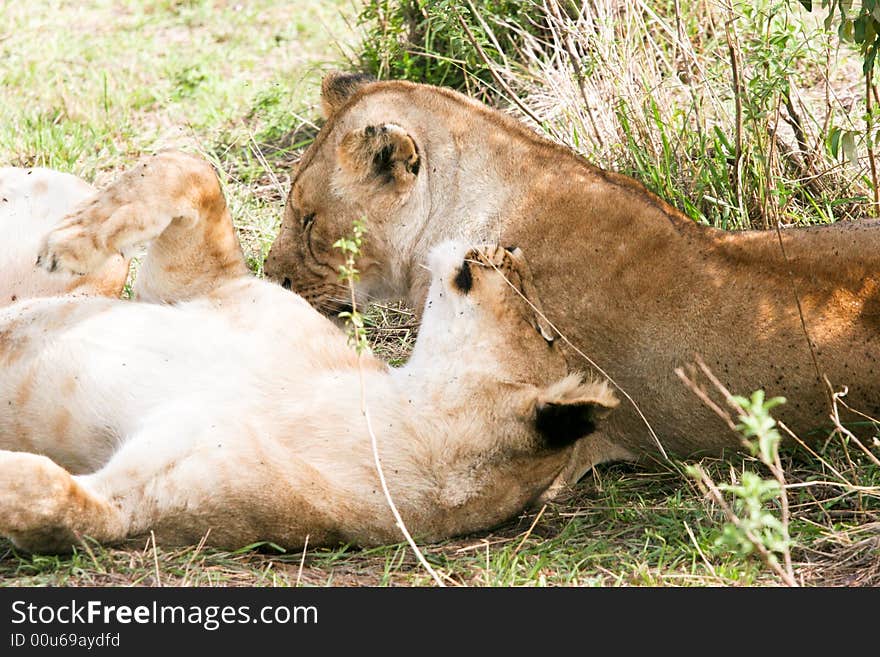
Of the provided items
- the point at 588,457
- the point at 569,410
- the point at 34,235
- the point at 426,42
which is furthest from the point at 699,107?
the point at 34,235

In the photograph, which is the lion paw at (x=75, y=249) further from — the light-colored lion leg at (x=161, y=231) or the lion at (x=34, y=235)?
the lion at (x=34, y=235)

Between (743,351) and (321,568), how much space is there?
1.49 m

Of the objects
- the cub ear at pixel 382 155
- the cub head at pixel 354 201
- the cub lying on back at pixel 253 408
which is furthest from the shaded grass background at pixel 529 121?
the cub ear at pixel 382 155

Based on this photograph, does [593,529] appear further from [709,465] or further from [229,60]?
[229,60]

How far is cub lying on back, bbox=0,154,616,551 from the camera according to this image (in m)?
3.03

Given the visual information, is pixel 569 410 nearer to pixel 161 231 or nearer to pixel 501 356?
pixel 501 356

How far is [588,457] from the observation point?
393 cm

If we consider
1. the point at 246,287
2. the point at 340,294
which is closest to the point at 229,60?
the point at 340,294

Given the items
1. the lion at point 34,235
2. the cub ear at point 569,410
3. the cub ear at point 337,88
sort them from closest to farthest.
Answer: the cub ear at point 569,410
the lion at point 34,235
the cub ear at point 337,88

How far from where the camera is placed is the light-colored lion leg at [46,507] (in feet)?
9.43

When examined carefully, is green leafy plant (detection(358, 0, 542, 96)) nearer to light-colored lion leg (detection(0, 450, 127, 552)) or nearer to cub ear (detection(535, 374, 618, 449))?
cub ear (detection(535, 374, 618, 449))

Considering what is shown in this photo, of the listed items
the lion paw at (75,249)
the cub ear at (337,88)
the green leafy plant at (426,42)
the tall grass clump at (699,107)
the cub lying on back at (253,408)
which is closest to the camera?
the cub lying on back at (253,408)

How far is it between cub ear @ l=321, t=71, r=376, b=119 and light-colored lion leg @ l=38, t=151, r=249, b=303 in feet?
3.16

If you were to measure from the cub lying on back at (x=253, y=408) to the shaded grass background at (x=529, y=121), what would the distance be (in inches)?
5.0
